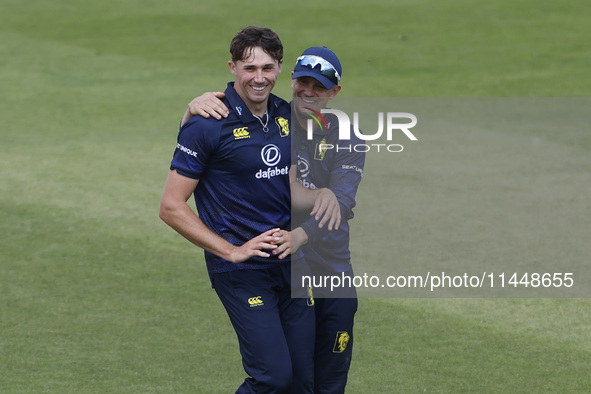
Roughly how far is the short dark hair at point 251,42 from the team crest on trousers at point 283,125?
399mm

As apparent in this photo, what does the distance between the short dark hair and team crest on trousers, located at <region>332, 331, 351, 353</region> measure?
6.12 feet

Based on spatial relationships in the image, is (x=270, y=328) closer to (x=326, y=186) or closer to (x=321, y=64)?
(x=326, y=186)

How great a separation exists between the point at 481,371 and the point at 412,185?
5616 mm

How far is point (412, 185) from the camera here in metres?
12.9

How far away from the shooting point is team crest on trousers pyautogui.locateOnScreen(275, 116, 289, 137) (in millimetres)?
5691

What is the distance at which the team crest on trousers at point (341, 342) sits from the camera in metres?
6.27

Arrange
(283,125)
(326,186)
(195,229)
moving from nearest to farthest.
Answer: (195,229)
(283,125)
(326,186)

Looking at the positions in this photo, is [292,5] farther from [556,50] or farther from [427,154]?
[427,154]

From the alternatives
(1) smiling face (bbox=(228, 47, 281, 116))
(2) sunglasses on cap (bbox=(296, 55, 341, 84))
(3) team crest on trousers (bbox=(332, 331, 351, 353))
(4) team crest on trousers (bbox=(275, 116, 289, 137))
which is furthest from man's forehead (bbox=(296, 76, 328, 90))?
(3) team crest on trousers (bbox=(332, 331, 351, 353))

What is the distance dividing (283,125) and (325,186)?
0.66 m

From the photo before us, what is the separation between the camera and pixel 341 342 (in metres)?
6.28

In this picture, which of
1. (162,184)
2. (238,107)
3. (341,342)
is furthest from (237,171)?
(162,184)

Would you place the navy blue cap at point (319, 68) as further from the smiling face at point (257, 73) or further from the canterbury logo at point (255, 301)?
the canterbury logo at point (255, 301)

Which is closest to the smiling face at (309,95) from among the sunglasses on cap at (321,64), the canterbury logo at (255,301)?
the sunglasses on cap at (321,64)
